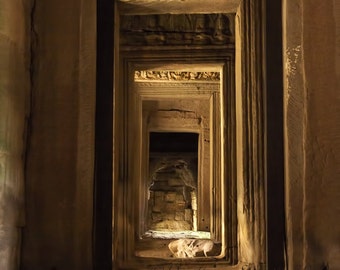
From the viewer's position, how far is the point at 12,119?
128 inches

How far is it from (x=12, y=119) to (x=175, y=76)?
201 inches

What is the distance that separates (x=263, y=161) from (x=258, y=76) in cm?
73

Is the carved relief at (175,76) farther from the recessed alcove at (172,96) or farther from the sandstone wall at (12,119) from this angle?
the sandstone wall at (12,119)

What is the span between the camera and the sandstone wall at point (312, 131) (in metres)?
3.29

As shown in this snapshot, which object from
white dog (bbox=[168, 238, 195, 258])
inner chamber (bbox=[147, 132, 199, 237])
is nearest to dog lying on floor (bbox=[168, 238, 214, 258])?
white dog (bbox=[168, 238, 195, 258])

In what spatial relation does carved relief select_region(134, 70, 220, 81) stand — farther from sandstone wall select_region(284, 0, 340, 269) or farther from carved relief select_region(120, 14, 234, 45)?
sandstone wall select_region(284, 0, 340, 269)

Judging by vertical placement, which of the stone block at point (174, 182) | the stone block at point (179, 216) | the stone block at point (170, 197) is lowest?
the stone block at point (179, 216)

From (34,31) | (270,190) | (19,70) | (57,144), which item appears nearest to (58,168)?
(57,144)

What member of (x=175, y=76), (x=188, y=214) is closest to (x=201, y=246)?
(x=175, y=76)

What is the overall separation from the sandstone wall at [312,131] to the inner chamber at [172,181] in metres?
10.4

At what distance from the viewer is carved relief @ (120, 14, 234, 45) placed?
6.39m

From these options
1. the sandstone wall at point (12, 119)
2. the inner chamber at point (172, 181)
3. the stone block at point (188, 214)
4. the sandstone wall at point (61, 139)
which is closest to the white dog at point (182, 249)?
the sandstone wall at point (61, 139)

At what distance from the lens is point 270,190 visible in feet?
11.6

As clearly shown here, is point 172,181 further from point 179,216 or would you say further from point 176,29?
point 176,29
